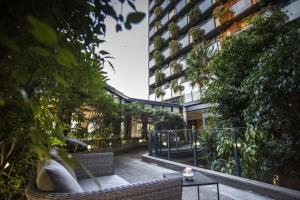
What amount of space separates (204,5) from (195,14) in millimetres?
900

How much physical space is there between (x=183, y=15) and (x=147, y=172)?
16754 mm

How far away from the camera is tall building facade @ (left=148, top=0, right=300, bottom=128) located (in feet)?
41.3

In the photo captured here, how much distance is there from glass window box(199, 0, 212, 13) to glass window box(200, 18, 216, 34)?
125cm

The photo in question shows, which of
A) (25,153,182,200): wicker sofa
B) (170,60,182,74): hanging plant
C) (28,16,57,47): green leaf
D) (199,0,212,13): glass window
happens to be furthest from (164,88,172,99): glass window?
(28,16,57,47): green leaf

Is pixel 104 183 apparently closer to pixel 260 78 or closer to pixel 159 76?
pixel 260 78

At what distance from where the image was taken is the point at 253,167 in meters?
3.78

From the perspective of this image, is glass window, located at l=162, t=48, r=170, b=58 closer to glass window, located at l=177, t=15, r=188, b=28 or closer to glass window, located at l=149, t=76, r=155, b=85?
glass window, located at l=177, t=15, r=188, b=28

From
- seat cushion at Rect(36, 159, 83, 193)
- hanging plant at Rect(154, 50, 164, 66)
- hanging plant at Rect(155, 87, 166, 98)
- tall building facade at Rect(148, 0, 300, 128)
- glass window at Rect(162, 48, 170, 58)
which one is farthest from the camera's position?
hanging plant at Rect(154, 50, 164, 66)

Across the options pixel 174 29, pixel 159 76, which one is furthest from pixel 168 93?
pixel 174 29

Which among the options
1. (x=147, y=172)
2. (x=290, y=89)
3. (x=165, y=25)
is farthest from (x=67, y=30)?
(x=165, y=25)

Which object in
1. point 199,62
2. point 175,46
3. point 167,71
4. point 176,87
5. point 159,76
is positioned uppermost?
point 175,46

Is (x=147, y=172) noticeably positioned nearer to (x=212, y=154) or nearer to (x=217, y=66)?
(x=212, y=154)

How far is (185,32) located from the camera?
18125mm

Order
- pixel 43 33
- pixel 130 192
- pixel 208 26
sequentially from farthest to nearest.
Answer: pixel 208 26, pixel 130 192, pixel 43 33
